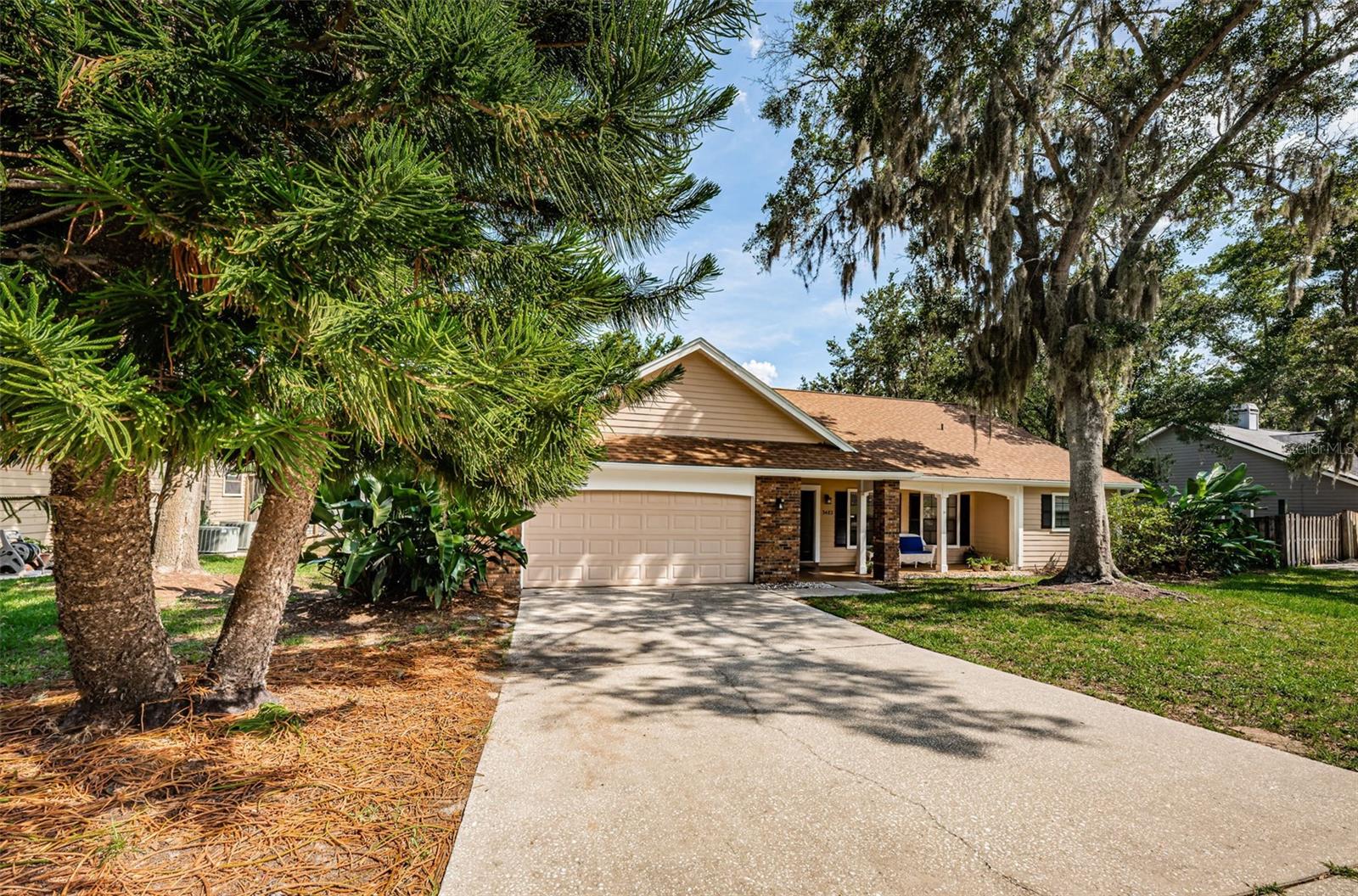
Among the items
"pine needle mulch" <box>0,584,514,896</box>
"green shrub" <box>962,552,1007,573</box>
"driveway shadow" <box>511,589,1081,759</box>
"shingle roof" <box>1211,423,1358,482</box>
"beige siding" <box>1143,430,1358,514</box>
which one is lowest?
"green shrub" <box>962,552,1007,573</box>

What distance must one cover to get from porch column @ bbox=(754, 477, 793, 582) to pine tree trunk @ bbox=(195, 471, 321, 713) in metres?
8.92

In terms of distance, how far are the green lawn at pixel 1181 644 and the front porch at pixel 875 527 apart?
174 centimetres

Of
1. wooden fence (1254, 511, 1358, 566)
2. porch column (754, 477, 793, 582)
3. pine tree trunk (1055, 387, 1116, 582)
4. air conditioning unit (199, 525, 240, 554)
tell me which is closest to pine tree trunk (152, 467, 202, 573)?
air conditioning unit (199, 525, 240, 554)

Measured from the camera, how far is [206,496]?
1645 cm

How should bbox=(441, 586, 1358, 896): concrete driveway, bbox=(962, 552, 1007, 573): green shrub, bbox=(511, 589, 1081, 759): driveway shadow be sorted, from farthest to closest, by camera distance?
bbox=(962, 552, 1007, 573): green shrub → bbox=(511, 589, 1081, 759): driveway shadow → bbox=(441, 586, 1358, 896): concrete driveway

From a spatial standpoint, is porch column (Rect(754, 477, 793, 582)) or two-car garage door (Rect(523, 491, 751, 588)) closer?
two-car garage door (Rect(523, 491, 751, 588))

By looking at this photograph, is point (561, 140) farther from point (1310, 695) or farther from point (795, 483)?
point (795, 483)

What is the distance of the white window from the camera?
15.7 m

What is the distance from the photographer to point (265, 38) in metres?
2.48

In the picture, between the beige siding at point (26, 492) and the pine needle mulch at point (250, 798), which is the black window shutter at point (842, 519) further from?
the beige siding at point (26, 492)

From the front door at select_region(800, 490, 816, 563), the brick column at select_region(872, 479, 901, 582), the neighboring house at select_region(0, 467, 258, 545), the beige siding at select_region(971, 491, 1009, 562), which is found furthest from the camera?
the beige siding at select_region(971, 491, 1009, 562)

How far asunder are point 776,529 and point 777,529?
24mm

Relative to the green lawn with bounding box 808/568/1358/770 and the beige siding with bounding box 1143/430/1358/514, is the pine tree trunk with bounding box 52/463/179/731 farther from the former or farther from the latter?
the beige siding with bounding box 1143/430/1358/514

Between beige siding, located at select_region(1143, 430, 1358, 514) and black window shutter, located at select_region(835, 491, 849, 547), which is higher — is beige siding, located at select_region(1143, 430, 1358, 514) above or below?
above
